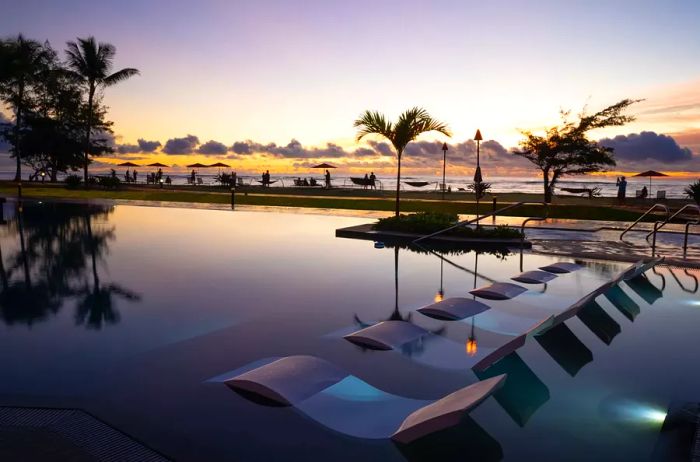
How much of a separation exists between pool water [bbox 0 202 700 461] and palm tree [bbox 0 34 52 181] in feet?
121

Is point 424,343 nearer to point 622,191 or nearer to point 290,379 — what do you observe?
point 290,379

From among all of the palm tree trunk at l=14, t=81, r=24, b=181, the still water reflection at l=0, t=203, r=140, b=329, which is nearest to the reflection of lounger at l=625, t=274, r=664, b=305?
the still water reflection at l=0, t=203, r=140, b=329

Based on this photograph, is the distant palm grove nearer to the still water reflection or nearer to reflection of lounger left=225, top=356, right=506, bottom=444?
the still water reflection

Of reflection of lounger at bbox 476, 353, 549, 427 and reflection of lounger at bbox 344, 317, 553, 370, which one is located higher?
reflection of lounger at bbox 344, 317, 553, 370

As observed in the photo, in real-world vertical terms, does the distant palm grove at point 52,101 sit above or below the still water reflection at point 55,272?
above

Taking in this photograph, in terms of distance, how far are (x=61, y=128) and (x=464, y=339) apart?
1986 inches

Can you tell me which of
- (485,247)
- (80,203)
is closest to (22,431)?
(485,247)

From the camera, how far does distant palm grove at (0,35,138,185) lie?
141 feet

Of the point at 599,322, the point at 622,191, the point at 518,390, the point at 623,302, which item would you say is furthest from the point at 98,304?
the point at 622,191

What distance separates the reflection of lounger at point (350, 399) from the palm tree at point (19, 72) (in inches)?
1794

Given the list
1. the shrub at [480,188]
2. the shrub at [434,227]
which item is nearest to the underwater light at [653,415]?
the shrub at [434,227]

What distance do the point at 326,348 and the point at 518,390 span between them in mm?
2206

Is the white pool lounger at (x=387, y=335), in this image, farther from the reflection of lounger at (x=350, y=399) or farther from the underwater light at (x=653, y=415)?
the underwater light at (x=653, y=415)

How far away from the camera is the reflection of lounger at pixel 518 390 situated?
509 centimetres
